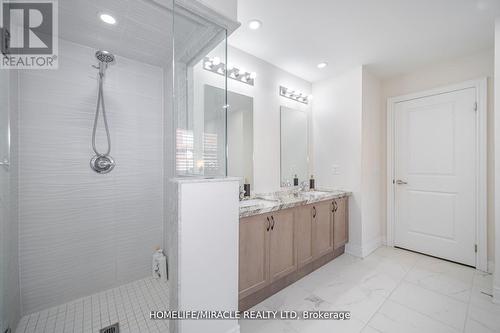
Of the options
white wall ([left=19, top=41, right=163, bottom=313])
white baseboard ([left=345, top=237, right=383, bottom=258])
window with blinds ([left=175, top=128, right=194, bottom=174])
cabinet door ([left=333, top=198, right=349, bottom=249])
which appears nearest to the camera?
window with blinds ([left=175, top=128, right=194, bottom=174])

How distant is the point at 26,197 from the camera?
1.68 meters

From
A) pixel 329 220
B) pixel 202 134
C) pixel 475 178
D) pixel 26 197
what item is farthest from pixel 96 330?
pixel 475 178

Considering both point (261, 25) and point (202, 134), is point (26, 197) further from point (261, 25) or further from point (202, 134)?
point (261, 25)

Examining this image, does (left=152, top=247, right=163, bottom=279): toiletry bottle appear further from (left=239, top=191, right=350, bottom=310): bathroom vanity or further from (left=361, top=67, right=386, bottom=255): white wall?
(left=361, top=67, right=386, bottom=255): white wall

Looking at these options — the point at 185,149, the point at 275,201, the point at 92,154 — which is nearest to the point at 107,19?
the point at 92,154

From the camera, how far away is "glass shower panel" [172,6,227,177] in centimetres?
141

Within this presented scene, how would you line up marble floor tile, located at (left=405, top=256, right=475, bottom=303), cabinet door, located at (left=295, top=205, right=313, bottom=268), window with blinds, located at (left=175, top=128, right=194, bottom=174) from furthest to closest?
cabinet door, located at (left=295, top=205, right=313, bottom=268) → marble floor tile, located at (left=405, top=256, right=475, bottom=303) → window with blinds, located at (left=175, top=128, right=194, bottom=174)

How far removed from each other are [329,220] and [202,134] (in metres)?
1.91

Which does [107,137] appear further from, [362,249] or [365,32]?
[362,249]

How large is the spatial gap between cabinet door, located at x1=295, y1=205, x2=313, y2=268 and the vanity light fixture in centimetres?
159

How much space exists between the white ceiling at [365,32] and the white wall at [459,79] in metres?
0.12

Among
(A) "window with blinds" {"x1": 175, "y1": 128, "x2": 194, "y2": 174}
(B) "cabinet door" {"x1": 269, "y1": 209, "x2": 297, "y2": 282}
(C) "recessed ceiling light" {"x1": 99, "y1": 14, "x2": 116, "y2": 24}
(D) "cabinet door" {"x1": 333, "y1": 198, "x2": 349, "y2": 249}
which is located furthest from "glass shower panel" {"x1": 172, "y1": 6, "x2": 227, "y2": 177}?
(D) "cabinet door" {"x1": 333, "y1": 198, "x2": 349, "y2": 249}

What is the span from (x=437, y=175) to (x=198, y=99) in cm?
311

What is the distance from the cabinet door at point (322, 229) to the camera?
7.58 ft
